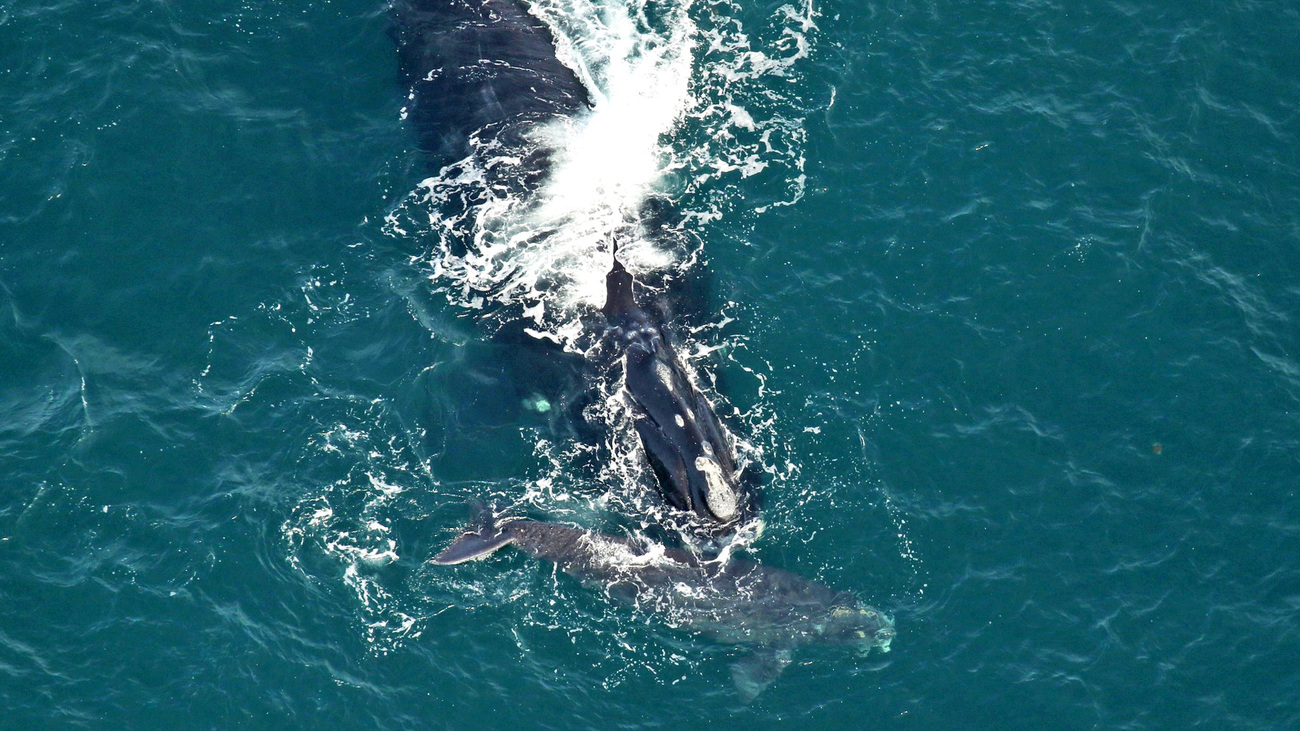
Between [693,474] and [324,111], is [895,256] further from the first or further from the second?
[324,111]

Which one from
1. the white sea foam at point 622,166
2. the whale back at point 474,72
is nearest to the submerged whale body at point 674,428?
the white sea foam at point 622,166

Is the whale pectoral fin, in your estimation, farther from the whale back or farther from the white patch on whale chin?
the whale back

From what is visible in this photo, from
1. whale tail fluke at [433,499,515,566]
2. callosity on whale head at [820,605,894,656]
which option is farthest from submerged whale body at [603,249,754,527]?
whale tail fluke at [433,499,515,566]

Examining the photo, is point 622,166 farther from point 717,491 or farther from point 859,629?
point 859,629

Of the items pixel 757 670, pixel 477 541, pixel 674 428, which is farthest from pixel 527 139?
pixel 757 670

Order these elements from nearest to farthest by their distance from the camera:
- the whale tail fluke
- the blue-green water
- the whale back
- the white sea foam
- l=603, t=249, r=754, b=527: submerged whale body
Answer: the blue-green water → the whale tail fluke → l=603, t=249, r=754, b=527: submerged whale body → the white sea foam → the whale back

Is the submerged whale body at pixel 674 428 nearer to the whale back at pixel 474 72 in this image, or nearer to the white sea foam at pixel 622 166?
the white sea foam at pixel 622 166
